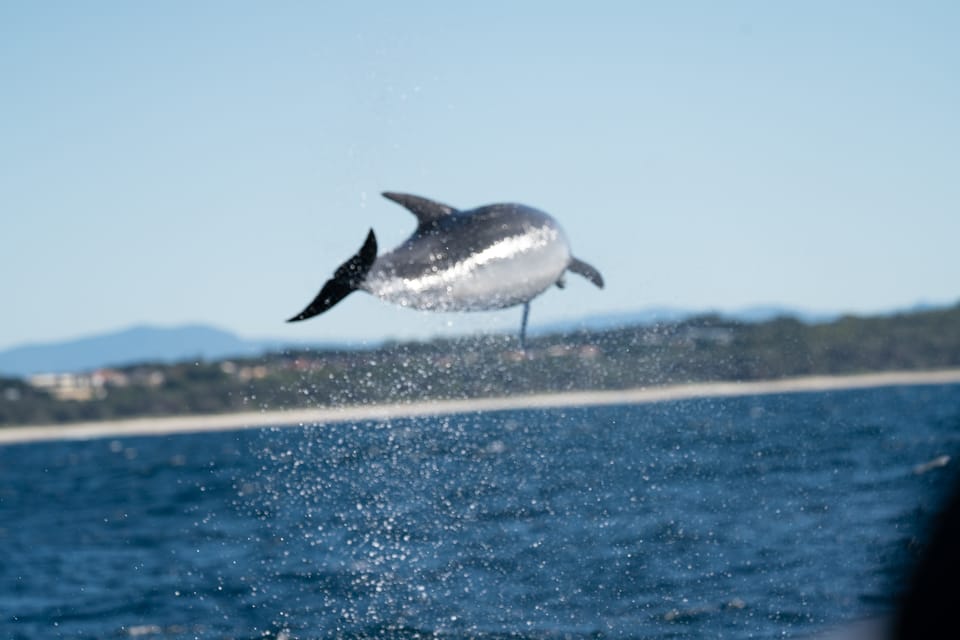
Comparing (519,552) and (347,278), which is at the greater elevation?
(347,278)

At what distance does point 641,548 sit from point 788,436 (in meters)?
34.1

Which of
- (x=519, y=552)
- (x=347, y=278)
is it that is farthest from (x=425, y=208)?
(x=519, y=552)

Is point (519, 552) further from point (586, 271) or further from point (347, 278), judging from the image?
point (347, 278)

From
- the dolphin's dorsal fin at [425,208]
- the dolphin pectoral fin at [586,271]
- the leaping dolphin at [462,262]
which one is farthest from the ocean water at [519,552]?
the dolphin's dorsal fin at [425,208]

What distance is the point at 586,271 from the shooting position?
14.9m

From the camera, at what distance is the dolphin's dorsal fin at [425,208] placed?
13.3 m

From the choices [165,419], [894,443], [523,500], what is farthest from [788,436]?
[165,419]

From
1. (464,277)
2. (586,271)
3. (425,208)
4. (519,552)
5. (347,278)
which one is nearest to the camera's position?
(347,278)

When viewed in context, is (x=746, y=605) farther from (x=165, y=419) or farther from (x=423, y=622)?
(x=165, y=419)

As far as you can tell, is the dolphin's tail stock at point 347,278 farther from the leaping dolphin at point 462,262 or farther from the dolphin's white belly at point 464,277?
the dolphin's white belly at point 464,277

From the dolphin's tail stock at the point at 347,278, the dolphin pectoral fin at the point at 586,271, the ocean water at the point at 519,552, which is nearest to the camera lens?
the dolphin's tail stock at the point at 347,278

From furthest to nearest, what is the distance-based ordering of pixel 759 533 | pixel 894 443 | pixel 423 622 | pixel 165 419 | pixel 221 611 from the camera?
pixel 165 419
pixel 894 443
pixel 759 533
pixel 221 611
pixel 423 622

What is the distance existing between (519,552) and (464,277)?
959 centimetres

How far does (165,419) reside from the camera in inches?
7303
